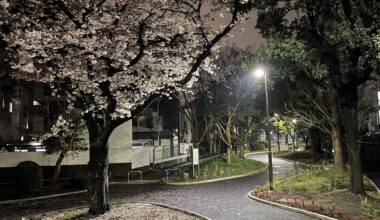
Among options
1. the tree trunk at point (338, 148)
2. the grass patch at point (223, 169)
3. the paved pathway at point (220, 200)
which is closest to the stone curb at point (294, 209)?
the paved pathway at point (220, 200)

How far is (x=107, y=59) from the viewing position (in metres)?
12.3

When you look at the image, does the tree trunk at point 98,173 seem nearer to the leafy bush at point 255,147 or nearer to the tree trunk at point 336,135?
the tree trunk at point 336,135

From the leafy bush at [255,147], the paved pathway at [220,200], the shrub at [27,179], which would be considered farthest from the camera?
the leafy bush at [255,147]

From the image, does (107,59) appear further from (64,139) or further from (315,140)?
(315,140)

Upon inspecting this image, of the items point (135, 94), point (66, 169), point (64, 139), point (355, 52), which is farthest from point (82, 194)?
point (355, 52)

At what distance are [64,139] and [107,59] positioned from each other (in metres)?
12.4

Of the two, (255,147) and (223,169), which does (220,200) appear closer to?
(223,169)

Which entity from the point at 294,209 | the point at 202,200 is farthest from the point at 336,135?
the point at 294,209

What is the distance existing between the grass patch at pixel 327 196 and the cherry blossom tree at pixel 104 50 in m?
6.81

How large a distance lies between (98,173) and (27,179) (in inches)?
346

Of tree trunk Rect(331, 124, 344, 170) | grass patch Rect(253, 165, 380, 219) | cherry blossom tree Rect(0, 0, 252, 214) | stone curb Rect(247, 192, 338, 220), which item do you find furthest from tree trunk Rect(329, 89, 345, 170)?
cherry blossom tree Rect(0, 0, 252, 214)

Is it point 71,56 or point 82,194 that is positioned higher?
point 71,56

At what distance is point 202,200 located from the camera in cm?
1653

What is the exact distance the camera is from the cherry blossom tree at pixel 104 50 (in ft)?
38.3
